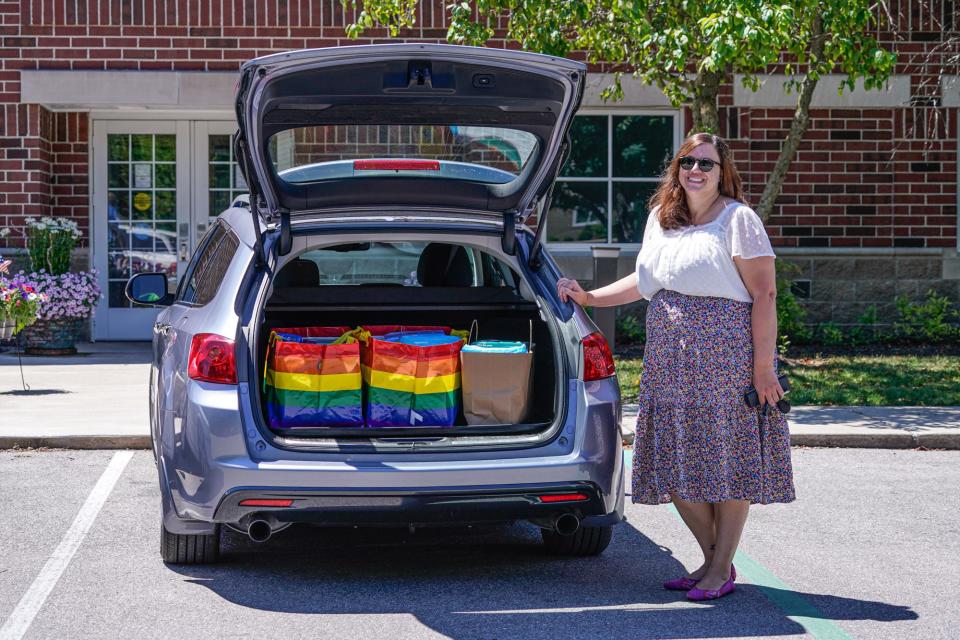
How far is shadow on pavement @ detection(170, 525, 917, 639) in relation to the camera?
182 inches

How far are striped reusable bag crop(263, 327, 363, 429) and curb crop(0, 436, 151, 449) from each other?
3441mm

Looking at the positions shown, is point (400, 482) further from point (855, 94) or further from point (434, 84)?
point (855, 94)

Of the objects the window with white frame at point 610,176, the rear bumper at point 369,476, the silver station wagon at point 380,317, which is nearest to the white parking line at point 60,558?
the silver station wagon at point 380,317

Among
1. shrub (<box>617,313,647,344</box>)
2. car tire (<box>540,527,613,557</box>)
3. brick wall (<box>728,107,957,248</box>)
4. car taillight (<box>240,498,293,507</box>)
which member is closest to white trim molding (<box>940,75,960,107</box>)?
brick wall (<box>728,107,957,248</box>)

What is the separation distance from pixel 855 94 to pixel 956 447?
6.69 meters

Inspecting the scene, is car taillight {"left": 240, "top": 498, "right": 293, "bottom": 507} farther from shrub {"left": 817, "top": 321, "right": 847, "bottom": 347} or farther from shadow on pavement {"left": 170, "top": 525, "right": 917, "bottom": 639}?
shrub {"left": 817, "top": 321, "right": 847, "bottom": 347}

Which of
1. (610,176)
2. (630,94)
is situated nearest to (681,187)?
(630,94)

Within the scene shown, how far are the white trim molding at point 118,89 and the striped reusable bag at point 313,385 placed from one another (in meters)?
8.99

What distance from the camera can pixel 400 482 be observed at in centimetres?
472

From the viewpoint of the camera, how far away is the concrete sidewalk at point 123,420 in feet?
27.4

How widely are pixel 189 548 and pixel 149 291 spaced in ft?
5.28

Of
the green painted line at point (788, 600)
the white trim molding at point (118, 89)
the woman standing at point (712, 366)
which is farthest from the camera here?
the white trim molding at point (118, 89)

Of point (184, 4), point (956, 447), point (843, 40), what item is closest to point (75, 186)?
point (184, 4)

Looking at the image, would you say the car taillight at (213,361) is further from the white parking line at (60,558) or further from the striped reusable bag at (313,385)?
the white parking line at (60,558)
